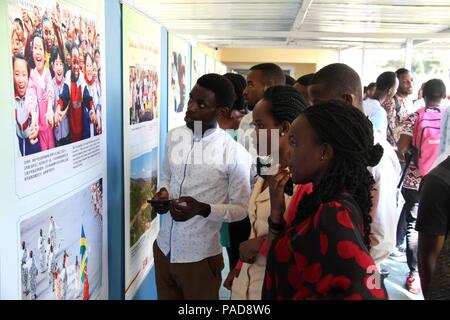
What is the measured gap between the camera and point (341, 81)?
5.65ft

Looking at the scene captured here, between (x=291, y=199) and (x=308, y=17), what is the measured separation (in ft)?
11.0

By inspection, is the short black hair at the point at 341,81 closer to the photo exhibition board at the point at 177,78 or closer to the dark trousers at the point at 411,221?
the photo exhibition board at the point at 177,78

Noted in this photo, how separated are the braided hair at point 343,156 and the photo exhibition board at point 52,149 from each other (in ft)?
2.36

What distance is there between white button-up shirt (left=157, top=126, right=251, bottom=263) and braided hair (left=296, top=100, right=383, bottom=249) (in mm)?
802

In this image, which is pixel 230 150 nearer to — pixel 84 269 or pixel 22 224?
pixel 84 269

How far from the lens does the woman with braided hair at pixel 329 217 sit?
93 centimetres

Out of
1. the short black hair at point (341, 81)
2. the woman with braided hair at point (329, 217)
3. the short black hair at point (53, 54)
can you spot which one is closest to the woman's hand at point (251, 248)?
the woman with braided hair at point (329, 217)

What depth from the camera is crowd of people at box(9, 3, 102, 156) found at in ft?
3.48

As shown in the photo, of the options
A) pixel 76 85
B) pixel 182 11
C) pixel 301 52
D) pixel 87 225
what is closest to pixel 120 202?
pixel 87 225

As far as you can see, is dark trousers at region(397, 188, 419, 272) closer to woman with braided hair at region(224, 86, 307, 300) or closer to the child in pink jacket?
woman with braided hair at region(224, 86, 307, 300)

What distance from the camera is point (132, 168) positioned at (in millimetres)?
2100

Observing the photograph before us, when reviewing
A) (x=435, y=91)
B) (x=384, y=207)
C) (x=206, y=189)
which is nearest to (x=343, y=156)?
(x=384, y=207)

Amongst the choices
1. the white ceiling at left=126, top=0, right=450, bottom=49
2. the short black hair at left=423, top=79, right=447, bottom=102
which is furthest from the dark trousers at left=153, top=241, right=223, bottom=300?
the short black hair at left=423, top=79, right=447, bottom=102
